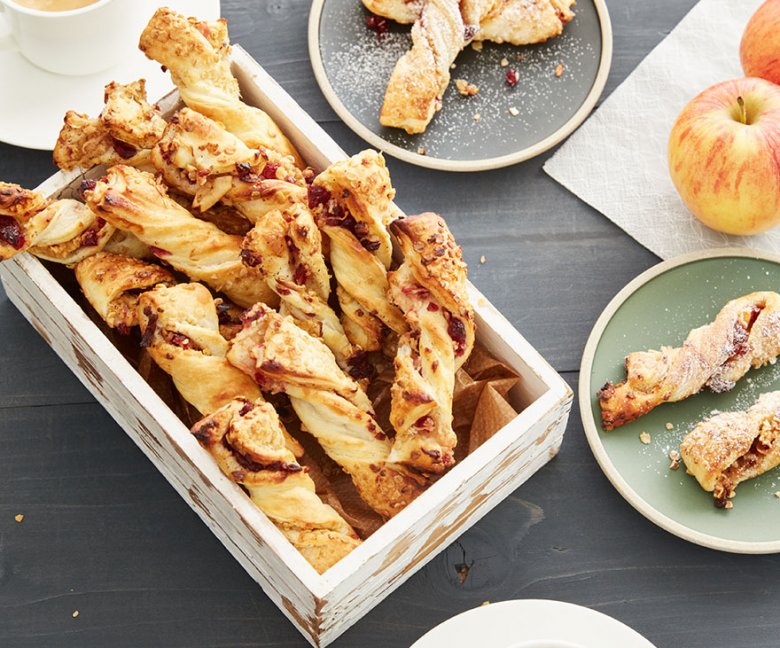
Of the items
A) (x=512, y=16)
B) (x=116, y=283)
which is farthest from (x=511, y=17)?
(x=116, y=283)

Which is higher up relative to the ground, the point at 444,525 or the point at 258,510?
the point at 258,510

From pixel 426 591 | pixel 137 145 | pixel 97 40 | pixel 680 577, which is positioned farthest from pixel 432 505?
pixel 97 40

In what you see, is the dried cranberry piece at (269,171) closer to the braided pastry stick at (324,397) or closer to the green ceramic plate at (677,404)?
the braided pastry stick at (324,397)

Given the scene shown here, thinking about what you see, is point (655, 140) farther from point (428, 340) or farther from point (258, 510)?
point (258, 510)

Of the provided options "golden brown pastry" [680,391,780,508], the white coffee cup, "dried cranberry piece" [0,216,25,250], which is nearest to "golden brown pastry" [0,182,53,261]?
"dried cranberry piece" [0,216,25,250]

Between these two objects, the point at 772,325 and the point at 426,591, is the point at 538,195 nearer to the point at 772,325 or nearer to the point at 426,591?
the point at 772,325

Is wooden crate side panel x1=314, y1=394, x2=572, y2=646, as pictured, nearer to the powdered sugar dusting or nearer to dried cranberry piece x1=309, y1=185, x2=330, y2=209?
dried cranberry piece x1=309, y1=185, x2=330, y2=209

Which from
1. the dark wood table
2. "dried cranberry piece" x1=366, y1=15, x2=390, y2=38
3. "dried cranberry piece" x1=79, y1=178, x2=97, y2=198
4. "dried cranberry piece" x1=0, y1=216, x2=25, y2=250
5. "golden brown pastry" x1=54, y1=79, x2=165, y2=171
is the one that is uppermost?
"golden brown pastry" x1=54, y1=79, x2=165, y2=171
